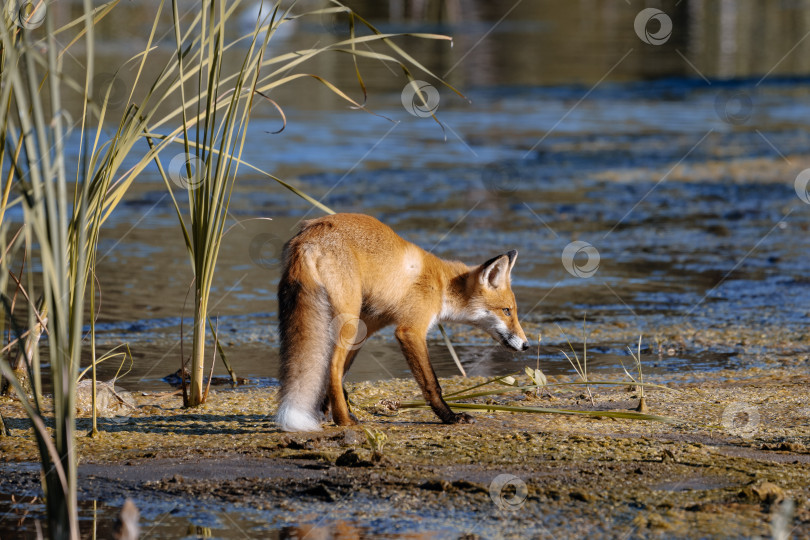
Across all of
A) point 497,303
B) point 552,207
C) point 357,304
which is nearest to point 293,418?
point 357,304

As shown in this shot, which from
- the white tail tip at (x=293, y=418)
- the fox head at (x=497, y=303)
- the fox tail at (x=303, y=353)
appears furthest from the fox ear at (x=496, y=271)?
the white tail tip at (x=293, y=418)

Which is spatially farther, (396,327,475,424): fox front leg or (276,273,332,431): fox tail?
(396,327,475,424): fox front leg

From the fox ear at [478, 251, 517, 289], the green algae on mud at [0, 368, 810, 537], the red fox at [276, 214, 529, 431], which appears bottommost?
the green algae on mud at [0, 368, 810, 537]

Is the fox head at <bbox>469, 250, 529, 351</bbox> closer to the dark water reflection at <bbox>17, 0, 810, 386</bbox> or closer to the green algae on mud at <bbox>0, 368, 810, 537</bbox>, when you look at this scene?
the green algae on mud at <bbox>0, 368, 810, 537</bbox>

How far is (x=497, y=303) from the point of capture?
609 cm

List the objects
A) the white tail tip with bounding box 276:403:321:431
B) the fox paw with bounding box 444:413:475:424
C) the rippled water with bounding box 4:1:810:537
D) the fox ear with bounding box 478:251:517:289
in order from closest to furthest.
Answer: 1. the white tail tip with bounding box 276:403:321:431
2. the fox paw with bounding box 444:413:475:424
3. the fox ear with bounding box 478:251:517:289
4. the rippled water with bounding box 4:1:810:537

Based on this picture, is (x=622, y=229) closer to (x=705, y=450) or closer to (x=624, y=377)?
(x=624, y=377)

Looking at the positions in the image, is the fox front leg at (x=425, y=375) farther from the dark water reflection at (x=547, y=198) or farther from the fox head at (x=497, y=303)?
the dark water reflection at (x=547, y=198)

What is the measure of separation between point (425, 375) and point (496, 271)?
0.96m

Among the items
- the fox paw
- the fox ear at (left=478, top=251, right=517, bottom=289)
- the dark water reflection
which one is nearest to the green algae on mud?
the fox paw

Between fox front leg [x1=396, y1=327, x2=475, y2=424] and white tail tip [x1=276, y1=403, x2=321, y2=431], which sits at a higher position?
fox front leg [x1=396, y1=327, x2=475, y2=424]

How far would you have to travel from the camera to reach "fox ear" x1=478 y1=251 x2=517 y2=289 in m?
5.98

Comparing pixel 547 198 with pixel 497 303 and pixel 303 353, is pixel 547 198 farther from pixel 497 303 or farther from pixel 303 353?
pixel 303 353

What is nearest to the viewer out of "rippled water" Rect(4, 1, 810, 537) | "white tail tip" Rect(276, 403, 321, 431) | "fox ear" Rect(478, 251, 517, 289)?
"white tail tip" Rect(276, 403, 321, 431)
